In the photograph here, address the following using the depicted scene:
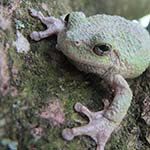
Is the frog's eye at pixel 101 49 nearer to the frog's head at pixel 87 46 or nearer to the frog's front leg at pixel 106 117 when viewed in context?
the frog's head at pixel 87 46

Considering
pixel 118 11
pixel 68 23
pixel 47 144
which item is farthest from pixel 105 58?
pixel 118 11

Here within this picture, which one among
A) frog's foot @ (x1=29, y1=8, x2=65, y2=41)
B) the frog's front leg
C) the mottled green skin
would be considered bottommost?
the frog's front leg

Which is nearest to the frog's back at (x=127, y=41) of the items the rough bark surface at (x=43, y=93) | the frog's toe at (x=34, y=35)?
the rough bark surface at (x=43, y=93)

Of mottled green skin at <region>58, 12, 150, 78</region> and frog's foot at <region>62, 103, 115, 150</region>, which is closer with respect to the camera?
frog's foot at <region>62, 103, 115, 150</region>

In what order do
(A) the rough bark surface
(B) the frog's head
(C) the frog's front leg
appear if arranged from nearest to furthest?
(A) the rough bark surface, (C) the frog's front leg, (B) the frog's head

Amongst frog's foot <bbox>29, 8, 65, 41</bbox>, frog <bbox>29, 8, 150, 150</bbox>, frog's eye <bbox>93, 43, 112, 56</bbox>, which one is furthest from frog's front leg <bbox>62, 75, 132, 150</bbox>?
frog's foot <bbox>29, 8, 65, 41</bbox>

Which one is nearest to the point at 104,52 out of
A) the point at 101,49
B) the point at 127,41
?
the point at 101,49

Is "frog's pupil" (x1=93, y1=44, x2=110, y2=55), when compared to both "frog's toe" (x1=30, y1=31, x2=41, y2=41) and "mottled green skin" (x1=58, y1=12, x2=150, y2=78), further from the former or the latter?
"frog's toe" (x1=30, y1=31, x2=41, y2=41)

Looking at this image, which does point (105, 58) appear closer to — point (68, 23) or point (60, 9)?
point (68, 23)
